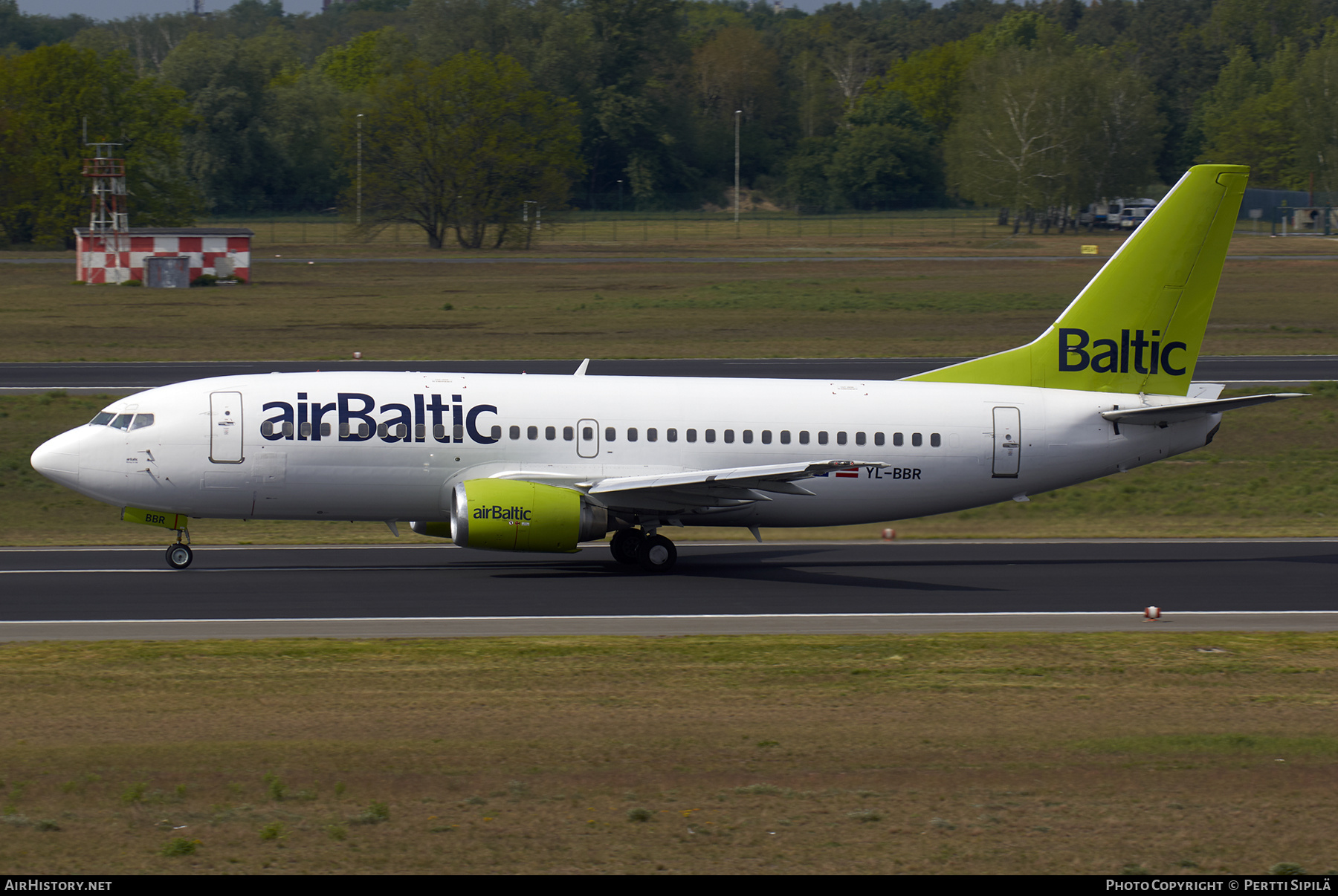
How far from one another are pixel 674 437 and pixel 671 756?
44.0 feet

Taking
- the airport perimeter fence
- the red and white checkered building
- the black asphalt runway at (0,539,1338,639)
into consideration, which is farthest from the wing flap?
the airport perimeter fence

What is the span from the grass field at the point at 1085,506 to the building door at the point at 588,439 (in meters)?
6.09

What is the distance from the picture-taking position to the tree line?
12444 centimetres

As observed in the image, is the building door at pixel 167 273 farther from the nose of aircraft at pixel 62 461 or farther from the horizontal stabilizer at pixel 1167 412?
the horizontal stabilizer at pixel 1167 412

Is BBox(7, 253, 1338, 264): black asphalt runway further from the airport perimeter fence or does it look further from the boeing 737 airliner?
the boeing 737 airliner

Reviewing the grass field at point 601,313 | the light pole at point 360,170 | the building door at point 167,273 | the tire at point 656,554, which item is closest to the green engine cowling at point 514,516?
the tire at point 656,554

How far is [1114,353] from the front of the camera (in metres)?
30.9

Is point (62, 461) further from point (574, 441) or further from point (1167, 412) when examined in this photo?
point (1167, 412)

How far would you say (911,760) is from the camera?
1606 cm

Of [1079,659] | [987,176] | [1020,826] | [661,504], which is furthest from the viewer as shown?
[987,176]

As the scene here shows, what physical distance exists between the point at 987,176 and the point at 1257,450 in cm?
10725

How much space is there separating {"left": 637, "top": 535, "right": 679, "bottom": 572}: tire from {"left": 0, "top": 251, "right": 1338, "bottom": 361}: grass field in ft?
94.2
